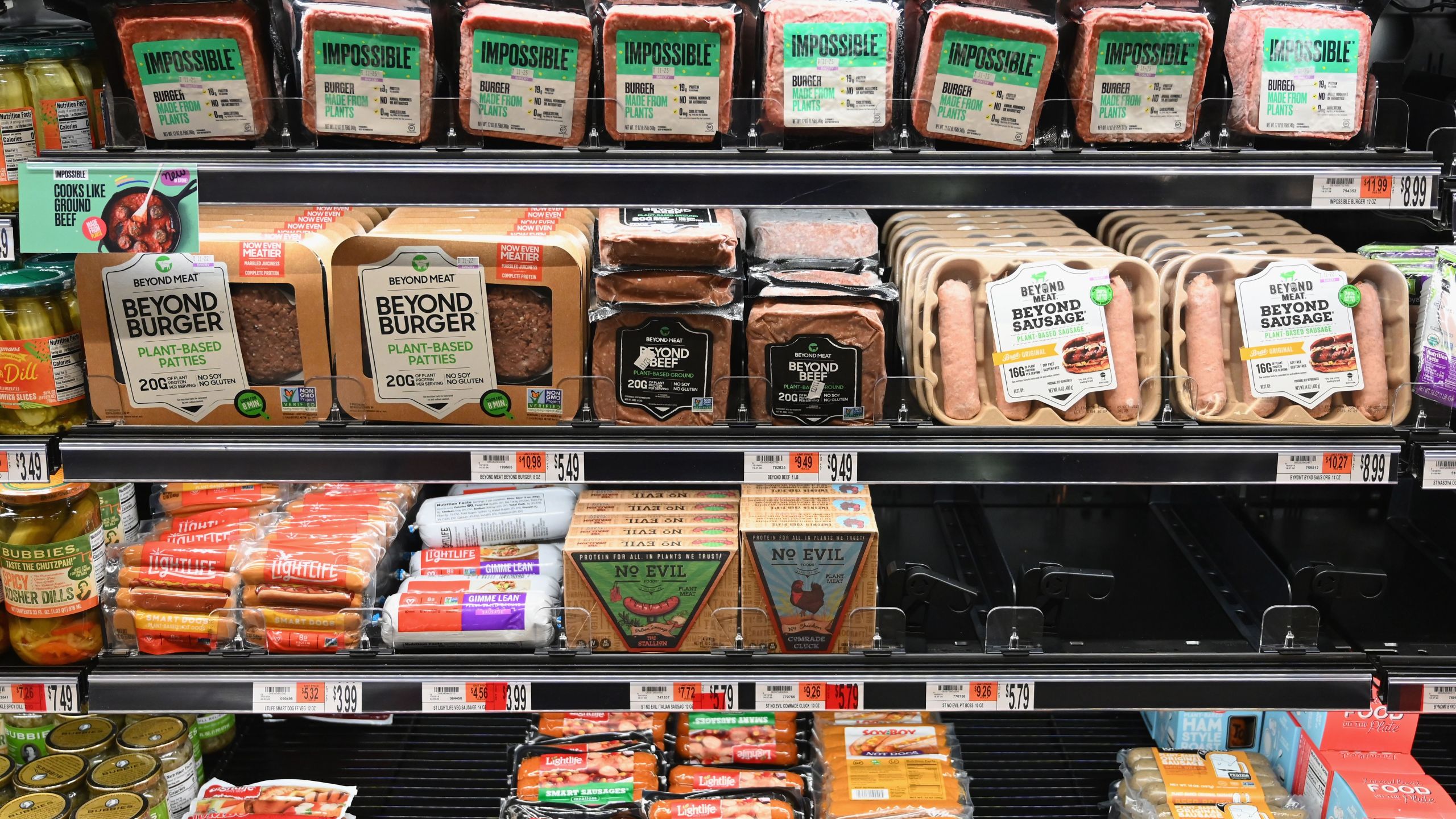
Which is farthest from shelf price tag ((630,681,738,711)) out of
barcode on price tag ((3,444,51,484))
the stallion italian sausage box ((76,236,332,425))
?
barcode on price tag ((3,444,51,484))

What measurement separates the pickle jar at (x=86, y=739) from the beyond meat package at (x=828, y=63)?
5.78 feet

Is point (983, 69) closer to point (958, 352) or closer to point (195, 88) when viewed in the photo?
point (958, 352)

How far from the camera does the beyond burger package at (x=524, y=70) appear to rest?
65.1 inches

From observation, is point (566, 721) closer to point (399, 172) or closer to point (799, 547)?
point (799, 547)

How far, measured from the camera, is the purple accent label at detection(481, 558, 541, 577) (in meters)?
2.06

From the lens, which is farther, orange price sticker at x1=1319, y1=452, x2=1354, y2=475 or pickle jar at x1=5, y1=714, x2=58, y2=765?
pickle jar at x1=5, y1=714, x2=58, y2=765

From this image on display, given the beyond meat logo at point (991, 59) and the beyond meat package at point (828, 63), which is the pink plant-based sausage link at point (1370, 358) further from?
the beyond meat package at point (828, 63)

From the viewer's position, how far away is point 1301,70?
1.73 m

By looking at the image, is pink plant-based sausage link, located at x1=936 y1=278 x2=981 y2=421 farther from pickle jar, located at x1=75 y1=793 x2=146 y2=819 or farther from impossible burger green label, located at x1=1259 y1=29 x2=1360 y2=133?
pickle jar, located at x1=75 y1=793 x2=146 y2=819

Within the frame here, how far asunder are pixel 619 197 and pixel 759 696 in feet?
2.86

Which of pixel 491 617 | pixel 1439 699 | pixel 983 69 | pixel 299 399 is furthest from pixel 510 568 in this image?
pixel 1439 699

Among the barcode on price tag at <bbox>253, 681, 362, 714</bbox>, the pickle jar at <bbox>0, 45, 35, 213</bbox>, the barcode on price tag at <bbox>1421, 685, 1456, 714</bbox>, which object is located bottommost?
the barcode on price tag at <bbox>253, 681, 362, 714</bbox>

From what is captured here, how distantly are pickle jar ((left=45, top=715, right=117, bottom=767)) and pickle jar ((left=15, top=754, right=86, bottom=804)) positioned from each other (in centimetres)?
2

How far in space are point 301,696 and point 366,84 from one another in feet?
3.31
